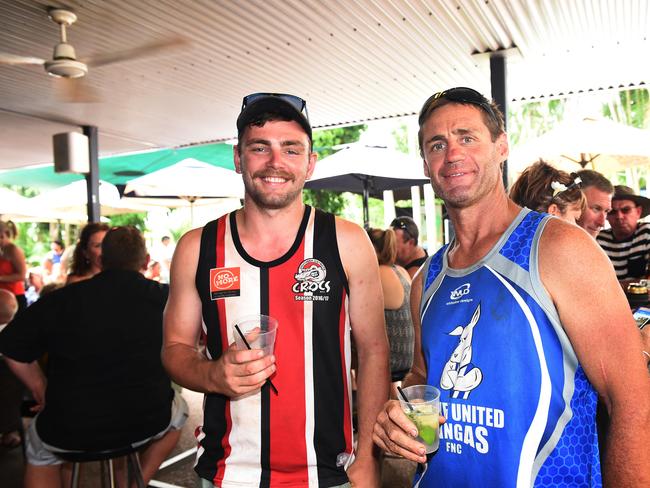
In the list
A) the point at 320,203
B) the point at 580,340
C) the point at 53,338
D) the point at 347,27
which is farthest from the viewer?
the point at 320,203

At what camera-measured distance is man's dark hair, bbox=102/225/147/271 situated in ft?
9.75

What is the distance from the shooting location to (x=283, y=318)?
1802 mm

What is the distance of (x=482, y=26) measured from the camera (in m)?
4.86

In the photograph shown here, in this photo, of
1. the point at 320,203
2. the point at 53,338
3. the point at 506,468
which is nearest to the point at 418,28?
the point at 53,338

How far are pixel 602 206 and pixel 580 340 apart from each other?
2.78m

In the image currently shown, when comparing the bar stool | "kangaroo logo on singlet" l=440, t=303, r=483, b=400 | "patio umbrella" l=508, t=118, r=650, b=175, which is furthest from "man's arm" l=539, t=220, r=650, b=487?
"patio umbrella" l=508, t=118, r=650, b=175

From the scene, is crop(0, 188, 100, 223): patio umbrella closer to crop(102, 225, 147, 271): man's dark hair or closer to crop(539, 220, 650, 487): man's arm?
crop(102, 225, 147, 271): man's dark hair

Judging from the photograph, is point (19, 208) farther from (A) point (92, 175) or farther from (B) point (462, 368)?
(B) point (462, 368)

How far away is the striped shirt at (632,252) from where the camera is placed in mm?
4414

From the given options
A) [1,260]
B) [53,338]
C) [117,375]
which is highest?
[1,260]

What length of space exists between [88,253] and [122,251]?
130 centimetres

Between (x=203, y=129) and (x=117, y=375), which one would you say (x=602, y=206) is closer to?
(x=117, y=375)

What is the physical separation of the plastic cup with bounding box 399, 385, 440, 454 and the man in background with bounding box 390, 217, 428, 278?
411cm

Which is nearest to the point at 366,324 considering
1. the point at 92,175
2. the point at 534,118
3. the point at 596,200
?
the point at 596,200
